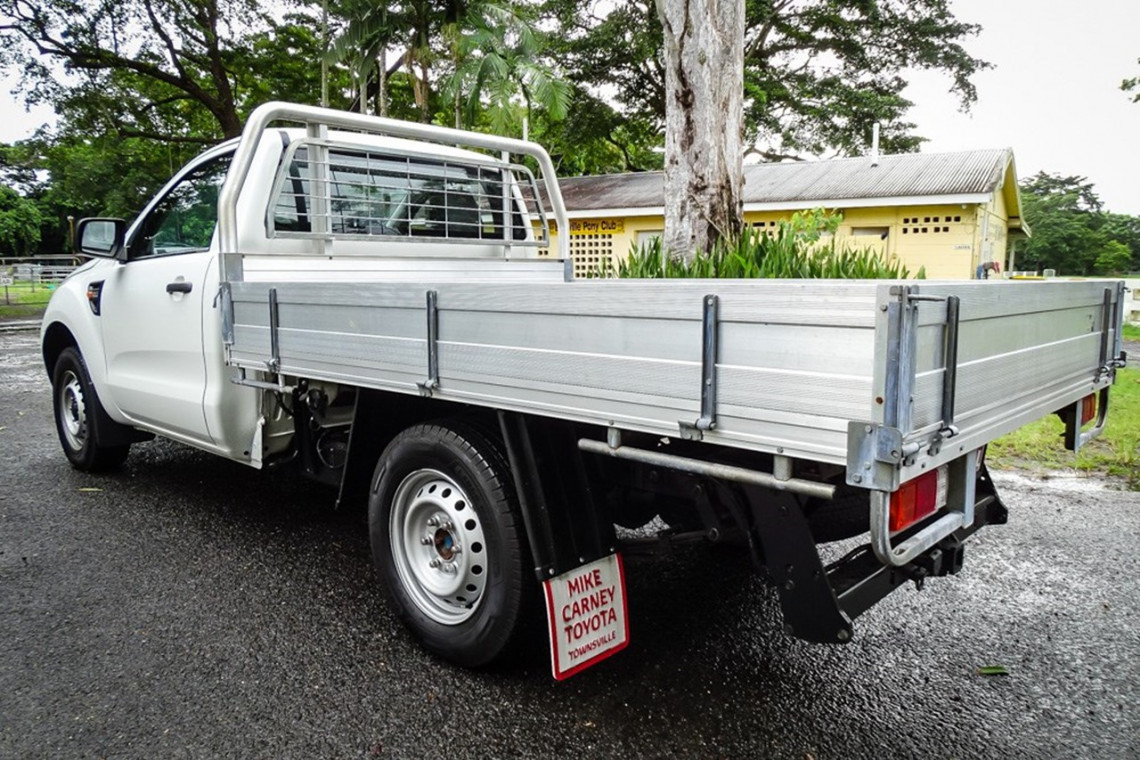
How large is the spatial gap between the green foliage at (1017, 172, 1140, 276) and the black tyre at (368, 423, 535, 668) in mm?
57306

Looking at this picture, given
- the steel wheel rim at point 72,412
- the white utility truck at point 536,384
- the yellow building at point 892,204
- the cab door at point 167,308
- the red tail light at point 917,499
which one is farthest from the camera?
the yellow building at point 892,204

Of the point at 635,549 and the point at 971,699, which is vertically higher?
the point at 635,549

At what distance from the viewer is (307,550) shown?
13.8 feet

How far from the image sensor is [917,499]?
2.10 m

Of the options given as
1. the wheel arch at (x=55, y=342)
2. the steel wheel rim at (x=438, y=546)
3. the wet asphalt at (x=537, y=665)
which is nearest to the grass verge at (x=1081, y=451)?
the wet asphalt at (x=537, y=665)

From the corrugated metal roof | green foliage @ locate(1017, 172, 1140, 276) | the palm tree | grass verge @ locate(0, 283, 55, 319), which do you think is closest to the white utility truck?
the palm tree

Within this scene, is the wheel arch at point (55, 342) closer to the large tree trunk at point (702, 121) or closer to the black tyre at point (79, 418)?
the black tyre at point (79, 418)

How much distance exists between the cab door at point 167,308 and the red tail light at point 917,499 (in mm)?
3188

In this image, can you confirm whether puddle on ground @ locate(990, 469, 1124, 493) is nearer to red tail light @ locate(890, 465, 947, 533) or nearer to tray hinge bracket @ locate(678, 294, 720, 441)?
red tail light @ locate(890, 465, 947, 533)

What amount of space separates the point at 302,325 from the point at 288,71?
22.8 m

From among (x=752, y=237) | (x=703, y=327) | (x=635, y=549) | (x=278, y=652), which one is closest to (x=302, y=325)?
(x=278, y=652)

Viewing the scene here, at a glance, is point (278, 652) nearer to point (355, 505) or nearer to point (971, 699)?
point (355, 505)

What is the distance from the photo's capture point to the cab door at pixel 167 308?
4008 mm

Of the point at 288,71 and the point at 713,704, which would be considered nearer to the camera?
the point at 713,704
